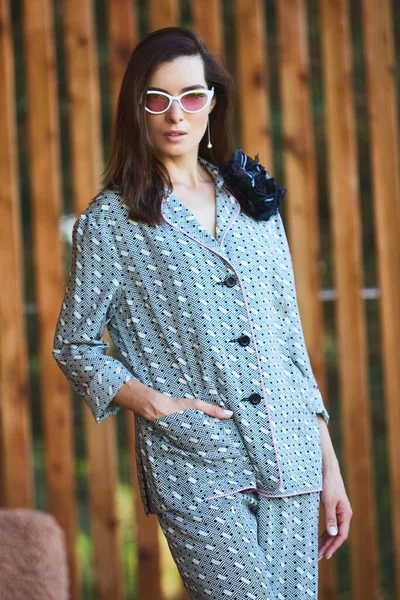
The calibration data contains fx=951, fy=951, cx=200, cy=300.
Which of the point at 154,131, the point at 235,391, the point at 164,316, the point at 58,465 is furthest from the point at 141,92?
the point at 58,465

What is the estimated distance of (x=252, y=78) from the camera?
11.6ft

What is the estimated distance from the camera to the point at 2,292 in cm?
352

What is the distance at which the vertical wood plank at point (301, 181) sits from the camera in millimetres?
3529

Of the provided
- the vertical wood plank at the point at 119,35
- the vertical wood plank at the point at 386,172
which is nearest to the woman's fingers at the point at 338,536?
the vertical wood plank at the point at 386,172

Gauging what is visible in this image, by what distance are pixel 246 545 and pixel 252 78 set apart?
214 centimetres

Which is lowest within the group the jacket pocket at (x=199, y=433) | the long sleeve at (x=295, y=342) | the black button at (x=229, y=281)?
the jacket pocket at (x=199, y=433)

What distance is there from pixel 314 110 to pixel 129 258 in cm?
296

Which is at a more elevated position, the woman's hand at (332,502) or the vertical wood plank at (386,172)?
the vertical wood plank at (386,172)

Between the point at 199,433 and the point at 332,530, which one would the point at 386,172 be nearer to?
the point at 332,530

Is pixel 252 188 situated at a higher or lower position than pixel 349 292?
higher

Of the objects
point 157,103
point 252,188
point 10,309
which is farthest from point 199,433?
point 10,309

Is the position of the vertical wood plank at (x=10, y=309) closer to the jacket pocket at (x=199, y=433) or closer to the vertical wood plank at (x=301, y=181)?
the vertical wood plank at (x=301, y=181)

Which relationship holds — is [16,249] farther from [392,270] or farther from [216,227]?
[216,227]

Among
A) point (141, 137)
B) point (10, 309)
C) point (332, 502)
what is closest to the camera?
point (141, 137)
